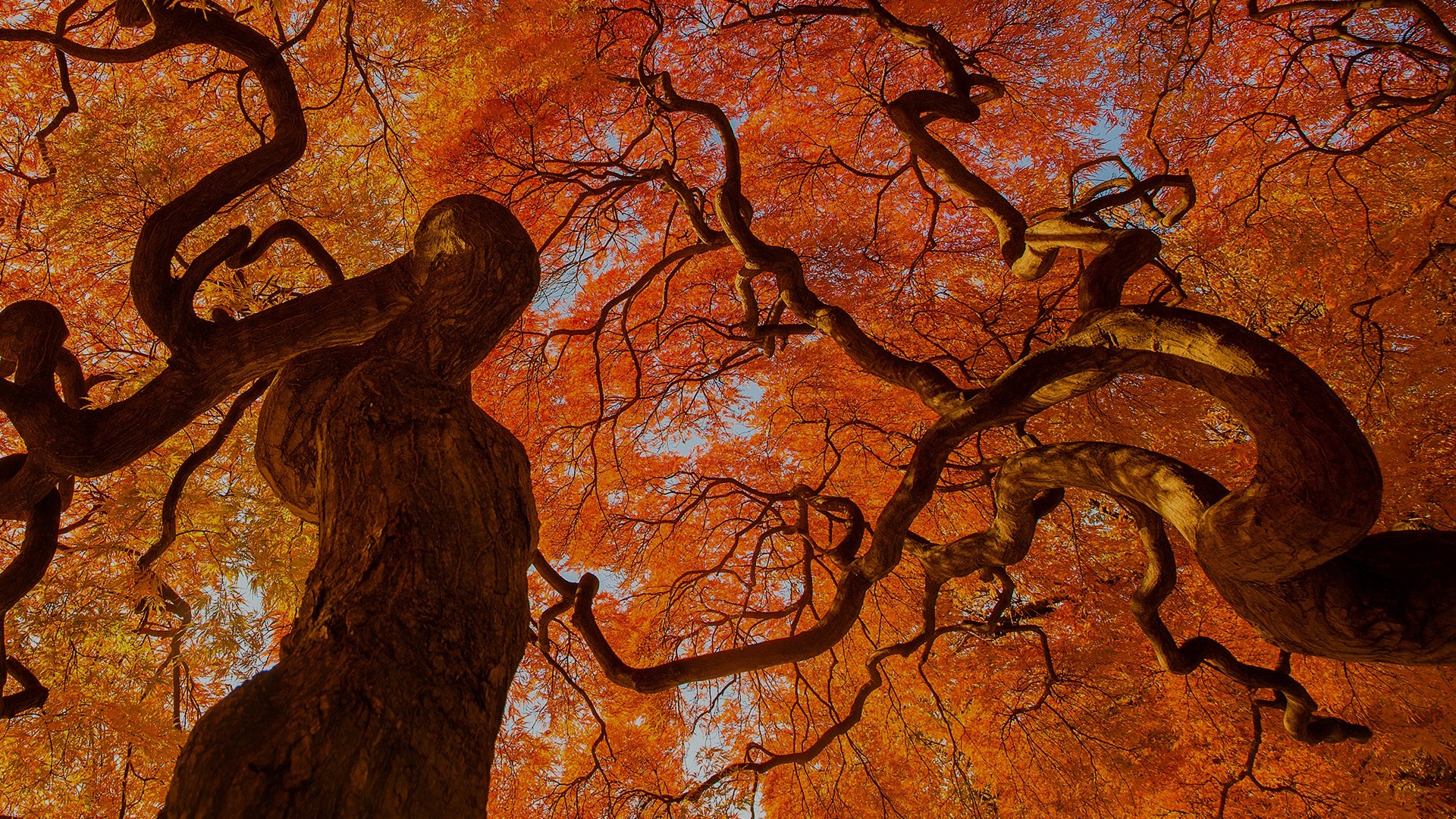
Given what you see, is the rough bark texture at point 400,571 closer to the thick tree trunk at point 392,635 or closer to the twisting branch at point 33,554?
the thick tree trunk at point 392,635

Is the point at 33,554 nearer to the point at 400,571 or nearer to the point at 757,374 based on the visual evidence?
the point at 400,571

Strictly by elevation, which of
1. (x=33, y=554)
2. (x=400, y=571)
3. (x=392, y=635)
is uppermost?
(x=33, y=554)

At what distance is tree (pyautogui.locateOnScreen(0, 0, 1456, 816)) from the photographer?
1909 millimetres

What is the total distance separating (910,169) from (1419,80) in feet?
11.4

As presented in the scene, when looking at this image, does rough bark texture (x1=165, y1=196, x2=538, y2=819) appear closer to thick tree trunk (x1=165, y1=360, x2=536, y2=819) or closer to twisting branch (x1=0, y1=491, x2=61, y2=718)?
thick tree trunk (x1=165, y1=360, x2=536, y2=819)

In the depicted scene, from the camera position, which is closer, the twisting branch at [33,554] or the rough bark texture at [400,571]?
the rough bark texture at [400,571]

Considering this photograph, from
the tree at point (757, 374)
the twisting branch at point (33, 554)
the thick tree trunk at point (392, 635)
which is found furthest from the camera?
the twisting branch at point (33, 554)

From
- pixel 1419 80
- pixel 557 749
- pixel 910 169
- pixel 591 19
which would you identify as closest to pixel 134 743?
pixel 557 749

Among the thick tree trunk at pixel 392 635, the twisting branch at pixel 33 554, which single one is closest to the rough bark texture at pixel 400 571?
the thick tree trunk at pixel 392 635

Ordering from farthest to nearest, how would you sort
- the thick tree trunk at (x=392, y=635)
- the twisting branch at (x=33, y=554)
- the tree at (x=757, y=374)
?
the twisting branch at (x=33, y=554), the tree at (x=757, y=374), the thick tree trunk at (x=392, y=635)

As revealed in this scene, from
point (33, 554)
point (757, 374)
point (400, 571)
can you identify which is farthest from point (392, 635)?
point (757, 374)

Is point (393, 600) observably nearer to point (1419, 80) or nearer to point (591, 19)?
point (591, 19)

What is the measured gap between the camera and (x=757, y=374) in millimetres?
6484

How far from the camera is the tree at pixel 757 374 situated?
191 cm
